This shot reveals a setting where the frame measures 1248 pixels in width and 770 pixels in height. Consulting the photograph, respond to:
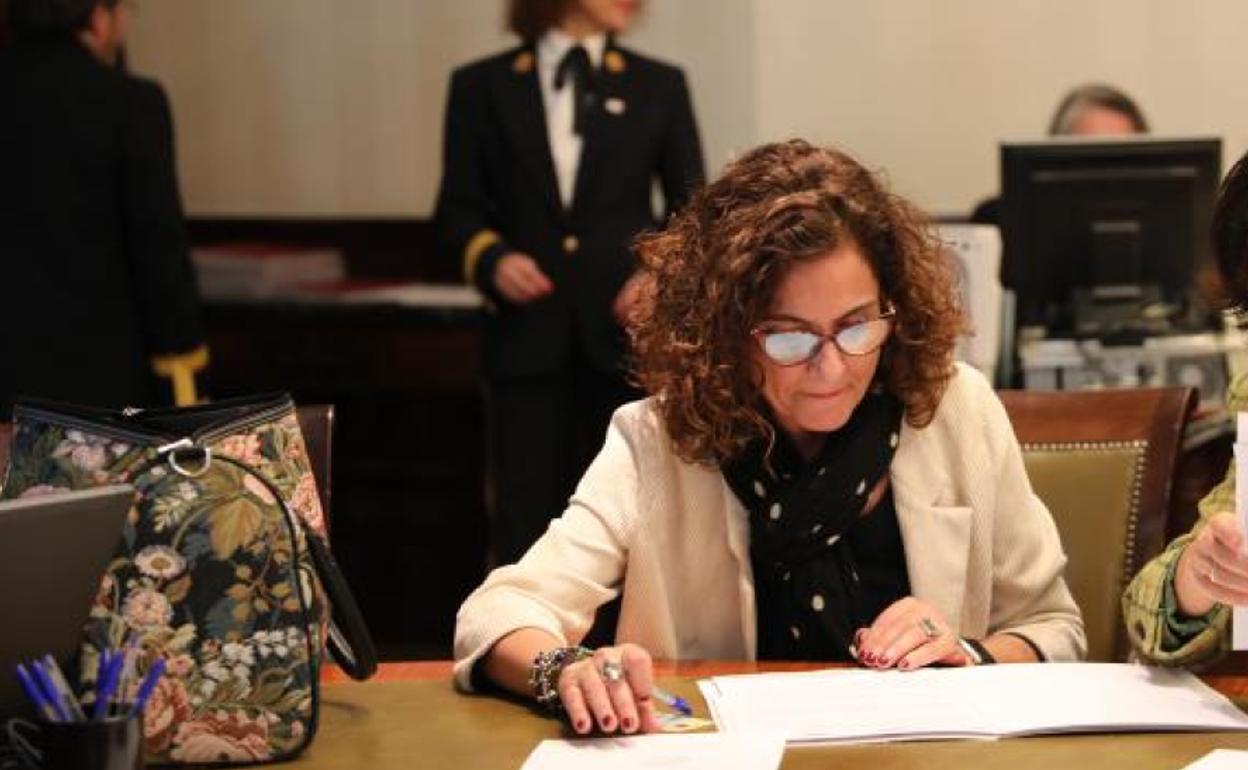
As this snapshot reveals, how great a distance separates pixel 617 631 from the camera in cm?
257

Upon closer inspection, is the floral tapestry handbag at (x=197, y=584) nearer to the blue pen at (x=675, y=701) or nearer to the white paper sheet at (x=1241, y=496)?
the blue pen at (x=675, y=701)

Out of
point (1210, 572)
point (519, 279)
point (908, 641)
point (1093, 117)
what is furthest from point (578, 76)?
point (1210, 572)

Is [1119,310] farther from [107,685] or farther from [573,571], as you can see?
[107,685]

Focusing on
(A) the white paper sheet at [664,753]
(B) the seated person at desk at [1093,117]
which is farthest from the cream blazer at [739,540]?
(B) the seated person at desk at [1093,117]

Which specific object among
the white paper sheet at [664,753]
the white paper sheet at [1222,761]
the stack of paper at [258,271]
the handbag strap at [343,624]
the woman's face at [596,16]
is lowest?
the stack of paper at [258,271]

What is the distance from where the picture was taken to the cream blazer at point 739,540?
2.52 m

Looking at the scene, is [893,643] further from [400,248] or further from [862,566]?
[400,248]

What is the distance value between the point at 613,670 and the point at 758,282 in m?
0.55

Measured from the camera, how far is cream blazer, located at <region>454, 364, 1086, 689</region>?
2.52 m

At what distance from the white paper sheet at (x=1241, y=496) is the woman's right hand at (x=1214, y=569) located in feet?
0.11

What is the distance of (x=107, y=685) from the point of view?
1.80 m

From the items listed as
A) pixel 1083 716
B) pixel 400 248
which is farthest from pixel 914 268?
pixel 400 248

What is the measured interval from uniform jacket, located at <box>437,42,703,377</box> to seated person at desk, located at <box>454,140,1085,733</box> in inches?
93.9

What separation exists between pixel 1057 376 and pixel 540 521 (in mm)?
1349
